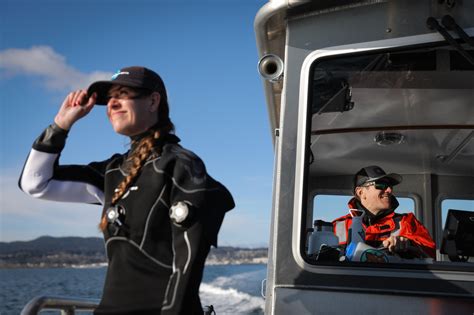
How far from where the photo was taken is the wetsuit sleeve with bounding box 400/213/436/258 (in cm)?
271

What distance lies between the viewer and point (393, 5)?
2.08m

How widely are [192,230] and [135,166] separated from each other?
0.34 m

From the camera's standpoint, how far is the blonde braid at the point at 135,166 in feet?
5.57

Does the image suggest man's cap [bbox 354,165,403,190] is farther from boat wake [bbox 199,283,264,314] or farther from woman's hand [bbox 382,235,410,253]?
boat wake [bbox 199,283,264,314]

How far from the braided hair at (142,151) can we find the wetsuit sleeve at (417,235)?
148 centimetres

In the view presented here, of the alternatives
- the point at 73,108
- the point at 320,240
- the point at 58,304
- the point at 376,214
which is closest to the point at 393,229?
the point at 376,214

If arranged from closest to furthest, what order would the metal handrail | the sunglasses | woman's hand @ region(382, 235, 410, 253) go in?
the metal handrail
woman's hand @ region(382, 235, 410, 253)
the sunglasses


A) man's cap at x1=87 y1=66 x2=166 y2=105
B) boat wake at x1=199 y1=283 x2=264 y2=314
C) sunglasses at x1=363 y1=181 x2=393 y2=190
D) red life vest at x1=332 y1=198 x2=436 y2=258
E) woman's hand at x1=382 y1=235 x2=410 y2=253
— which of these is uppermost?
man's cap at x1=87 y1=66 x2=166 y2=105

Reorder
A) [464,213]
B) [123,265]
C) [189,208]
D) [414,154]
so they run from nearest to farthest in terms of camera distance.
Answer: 1. [189,208]
2. [123,265]
3. [464,213]
4. [414,154]

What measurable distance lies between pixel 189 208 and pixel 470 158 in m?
3.32

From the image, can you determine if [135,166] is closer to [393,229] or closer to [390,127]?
[393,229]

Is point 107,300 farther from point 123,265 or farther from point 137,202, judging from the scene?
point 137,202

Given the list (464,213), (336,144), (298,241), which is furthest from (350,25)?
(464,213)

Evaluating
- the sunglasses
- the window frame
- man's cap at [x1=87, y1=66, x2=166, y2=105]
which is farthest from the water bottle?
man's cap at [x1=87, y1=66, x2=166, y2=105]
